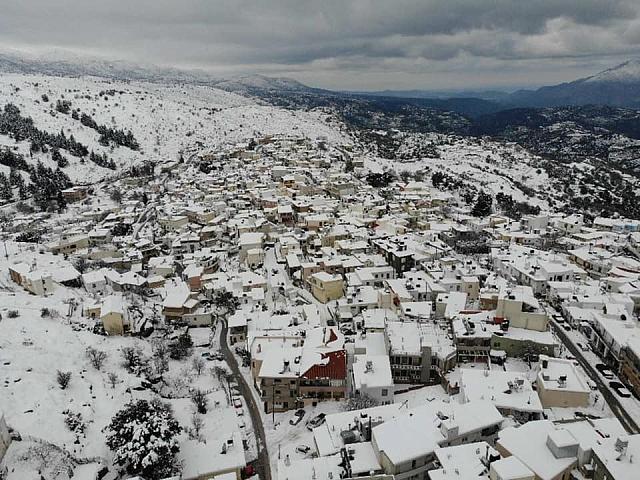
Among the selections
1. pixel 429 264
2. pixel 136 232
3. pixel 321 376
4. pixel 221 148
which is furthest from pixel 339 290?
pixel 221 148

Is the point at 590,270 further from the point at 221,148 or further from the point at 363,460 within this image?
the point at 221,148

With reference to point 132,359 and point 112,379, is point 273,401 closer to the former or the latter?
point 112,379

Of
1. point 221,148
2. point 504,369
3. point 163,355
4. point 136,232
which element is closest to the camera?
point 504,369

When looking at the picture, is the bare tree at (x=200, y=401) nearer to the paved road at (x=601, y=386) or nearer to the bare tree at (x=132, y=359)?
the bare tree at (x=132, y=359)

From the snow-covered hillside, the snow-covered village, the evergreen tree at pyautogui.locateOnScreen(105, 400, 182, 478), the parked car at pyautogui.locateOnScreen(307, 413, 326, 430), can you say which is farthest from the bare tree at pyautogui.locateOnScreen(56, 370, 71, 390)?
the snow-covered hillside

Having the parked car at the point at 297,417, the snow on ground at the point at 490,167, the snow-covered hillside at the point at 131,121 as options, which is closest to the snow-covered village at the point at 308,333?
the parked car at the point at 297,417
